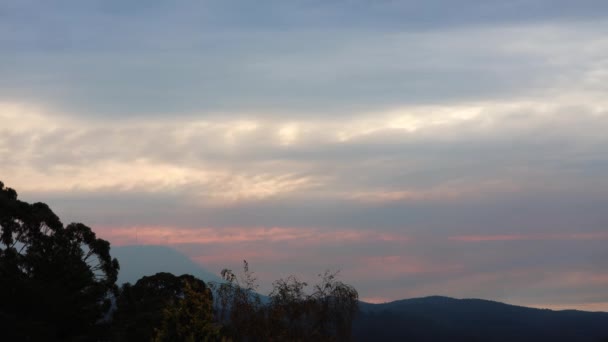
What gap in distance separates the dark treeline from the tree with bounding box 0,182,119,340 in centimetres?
7

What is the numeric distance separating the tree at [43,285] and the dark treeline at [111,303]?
0.23ft

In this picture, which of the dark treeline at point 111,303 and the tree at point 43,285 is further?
the tree at point 43,285

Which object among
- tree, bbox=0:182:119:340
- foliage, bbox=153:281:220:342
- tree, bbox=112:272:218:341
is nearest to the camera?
foliage, bbox=153:281:220:342

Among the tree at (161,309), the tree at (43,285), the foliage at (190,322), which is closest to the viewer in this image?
the foliage at (190,322)

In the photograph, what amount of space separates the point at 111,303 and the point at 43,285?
819 centimetres

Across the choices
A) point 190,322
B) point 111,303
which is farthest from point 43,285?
point 190,322

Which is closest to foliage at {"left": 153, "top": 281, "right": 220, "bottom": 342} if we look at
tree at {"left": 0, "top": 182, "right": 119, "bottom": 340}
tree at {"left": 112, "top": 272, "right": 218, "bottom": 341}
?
tree at {"left": 112, "top": 272, "right": 218, "bottom": 341}

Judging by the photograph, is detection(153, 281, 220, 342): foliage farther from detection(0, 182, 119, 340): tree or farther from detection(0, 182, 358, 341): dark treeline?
detection(0, 182, 119, 340): tree

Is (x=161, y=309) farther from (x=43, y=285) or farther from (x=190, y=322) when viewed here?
(x=190, y=322)

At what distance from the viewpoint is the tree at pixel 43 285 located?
59.7 meters

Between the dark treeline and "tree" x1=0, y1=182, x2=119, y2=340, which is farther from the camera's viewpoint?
"tree" x1=0, y1=182, x2=119, y2=340

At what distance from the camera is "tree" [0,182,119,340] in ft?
196

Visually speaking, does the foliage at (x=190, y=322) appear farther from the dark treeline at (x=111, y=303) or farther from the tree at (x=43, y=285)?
the tree at (x=43, y=285)

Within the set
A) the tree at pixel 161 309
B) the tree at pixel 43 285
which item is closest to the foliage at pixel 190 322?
the tree at pixel 161 309
